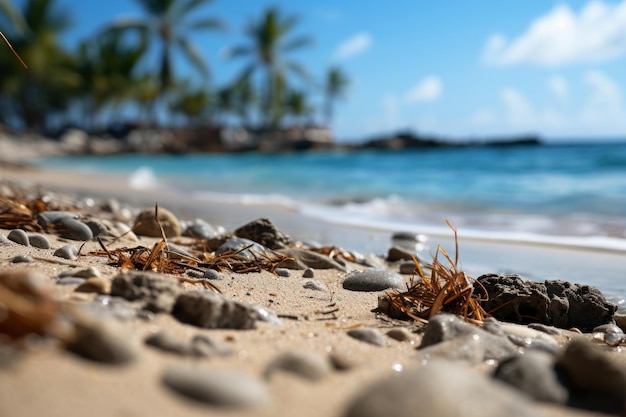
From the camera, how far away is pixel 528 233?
18.9 feet

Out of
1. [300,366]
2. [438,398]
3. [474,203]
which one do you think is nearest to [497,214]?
[474,203]

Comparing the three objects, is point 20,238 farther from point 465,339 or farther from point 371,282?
point 465,339

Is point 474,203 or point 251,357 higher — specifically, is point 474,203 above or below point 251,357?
below

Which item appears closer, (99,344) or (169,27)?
(99,344)

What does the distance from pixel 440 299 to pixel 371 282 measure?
0.71 meters

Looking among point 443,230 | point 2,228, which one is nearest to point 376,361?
point 2,228

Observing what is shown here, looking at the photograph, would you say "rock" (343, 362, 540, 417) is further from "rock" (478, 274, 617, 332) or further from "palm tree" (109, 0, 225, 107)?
"palm tree" (109, 0, 225, 107)

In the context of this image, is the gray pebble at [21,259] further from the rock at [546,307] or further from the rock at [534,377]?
the rock at [546,307]

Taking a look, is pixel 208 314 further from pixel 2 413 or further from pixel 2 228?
pixel 2 228

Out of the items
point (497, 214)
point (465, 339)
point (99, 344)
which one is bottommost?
point (497, 214)

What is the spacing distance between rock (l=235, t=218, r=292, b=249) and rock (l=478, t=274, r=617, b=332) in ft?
4.95

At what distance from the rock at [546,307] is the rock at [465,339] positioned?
2.04 ft

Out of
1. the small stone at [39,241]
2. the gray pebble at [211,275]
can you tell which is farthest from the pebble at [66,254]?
the gray pebble at [211,275]

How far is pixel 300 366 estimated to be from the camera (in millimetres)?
1426
